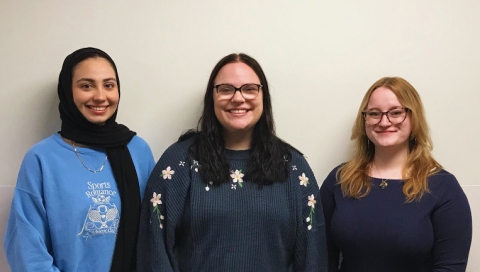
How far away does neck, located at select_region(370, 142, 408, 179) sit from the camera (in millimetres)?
1472

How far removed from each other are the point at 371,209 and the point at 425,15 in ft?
3.51

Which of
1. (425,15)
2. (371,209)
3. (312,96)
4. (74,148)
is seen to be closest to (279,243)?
(371,209)

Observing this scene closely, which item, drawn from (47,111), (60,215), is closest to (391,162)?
(60,215)

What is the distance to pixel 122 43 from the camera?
5.57ft

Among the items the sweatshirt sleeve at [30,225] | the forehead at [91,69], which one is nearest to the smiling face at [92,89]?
the forehead at [91,69]

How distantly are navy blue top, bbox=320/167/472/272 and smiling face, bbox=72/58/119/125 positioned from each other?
113cm

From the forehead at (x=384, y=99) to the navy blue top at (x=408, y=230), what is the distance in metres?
0.33

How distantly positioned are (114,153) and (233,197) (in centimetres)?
56

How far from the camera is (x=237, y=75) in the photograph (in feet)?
4.41

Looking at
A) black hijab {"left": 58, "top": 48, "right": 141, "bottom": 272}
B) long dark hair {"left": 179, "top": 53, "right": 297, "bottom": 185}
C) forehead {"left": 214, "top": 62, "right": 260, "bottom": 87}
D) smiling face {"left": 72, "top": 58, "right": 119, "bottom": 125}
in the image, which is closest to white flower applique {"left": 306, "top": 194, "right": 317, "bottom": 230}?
long dark hair {"left": 179, "top": 53, "right": 297, "bottom": 185}

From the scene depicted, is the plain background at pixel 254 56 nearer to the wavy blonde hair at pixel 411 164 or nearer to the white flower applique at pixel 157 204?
the wavy blonde hair at pixel 411 164

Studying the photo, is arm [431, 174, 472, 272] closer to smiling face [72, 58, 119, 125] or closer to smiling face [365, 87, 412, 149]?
smiling face [365, 87, 412, 149]

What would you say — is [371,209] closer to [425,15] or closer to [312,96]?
[312,96]

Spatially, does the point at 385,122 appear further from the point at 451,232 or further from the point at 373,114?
the point at 451,232
